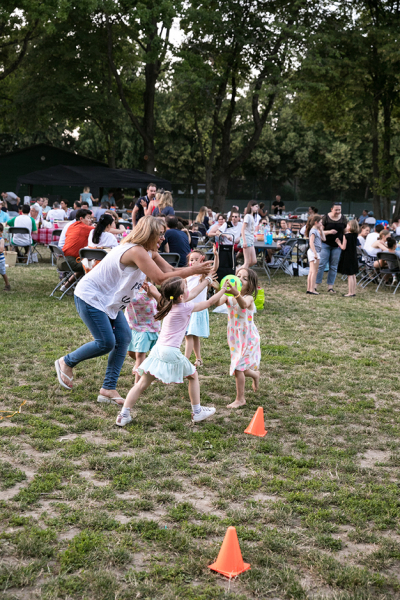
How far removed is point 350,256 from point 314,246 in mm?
926

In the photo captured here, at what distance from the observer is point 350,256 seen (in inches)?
508

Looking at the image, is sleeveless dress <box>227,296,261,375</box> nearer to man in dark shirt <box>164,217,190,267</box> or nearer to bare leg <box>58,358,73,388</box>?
bare leg <box>58,358,73,388</box>

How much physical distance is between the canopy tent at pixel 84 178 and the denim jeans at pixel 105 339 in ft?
54.6

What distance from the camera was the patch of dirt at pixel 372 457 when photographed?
4.37 metres

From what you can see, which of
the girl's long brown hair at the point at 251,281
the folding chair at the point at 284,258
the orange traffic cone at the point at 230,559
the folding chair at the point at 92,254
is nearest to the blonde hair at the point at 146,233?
the girl's long brown hair at the point at 251,281

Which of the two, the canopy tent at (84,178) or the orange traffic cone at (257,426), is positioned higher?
the canopy tent at (84,178)

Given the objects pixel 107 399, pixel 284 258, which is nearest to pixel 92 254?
pixel 107 399

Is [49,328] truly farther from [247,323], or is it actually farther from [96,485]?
[96,485]

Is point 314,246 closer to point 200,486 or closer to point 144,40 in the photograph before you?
point 200,486

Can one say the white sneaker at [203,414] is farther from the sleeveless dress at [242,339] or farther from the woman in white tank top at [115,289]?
the woman in white tank top at [115,289]

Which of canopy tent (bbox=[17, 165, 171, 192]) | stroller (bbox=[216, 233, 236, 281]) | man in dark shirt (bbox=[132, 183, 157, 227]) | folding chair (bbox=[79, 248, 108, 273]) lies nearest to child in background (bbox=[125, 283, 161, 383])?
folding chair (bbox=[79, 248, 108, 273])

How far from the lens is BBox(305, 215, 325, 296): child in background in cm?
1243

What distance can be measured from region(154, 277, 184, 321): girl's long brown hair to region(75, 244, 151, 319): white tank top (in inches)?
9.4

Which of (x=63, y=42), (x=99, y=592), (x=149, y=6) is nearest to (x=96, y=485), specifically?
(x=99, y=592)
